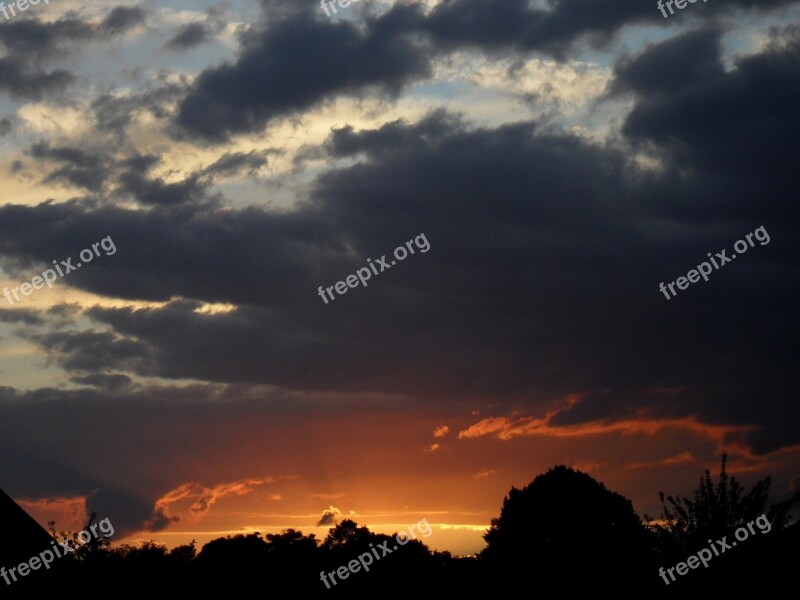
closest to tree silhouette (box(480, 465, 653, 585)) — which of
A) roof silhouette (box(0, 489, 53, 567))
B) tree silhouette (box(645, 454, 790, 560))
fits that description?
A: tree silhouette (box(645, 454, 790, 560))

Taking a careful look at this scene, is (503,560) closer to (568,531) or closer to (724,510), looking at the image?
(568,531)

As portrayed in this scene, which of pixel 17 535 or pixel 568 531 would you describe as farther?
pixel 568 531

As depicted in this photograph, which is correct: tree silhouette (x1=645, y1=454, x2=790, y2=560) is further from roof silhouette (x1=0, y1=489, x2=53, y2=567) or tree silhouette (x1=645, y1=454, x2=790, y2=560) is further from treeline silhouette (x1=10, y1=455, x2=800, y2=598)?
roof silhouette (x1=0, y1=489, x2=53, y2=567)

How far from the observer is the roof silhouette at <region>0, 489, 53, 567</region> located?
28484 millimetres

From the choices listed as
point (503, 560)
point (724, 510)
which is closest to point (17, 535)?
point (724, 510)

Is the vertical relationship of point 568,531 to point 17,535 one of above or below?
below

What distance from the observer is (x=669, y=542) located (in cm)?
5431

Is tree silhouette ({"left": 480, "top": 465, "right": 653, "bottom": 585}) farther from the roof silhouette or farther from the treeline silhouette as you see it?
the roof silhouette

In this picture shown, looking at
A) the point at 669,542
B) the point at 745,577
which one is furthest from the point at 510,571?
the point at 745,577

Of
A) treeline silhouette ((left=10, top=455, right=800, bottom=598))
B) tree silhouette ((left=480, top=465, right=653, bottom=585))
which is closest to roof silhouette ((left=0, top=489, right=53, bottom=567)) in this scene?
treeline silhouette ((left=10, top=455, right=800, bottom=598))

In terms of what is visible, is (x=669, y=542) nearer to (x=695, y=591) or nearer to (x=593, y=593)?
(x=695, y=591)

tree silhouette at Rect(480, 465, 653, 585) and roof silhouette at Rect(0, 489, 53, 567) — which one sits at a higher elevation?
roof silhouette at Rect(0, 489, 53, 567)

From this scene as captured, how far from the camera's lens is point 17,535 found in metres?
28.9

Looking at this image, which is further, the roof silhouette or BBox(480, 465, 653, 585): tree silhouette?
BBox(480, 465, 653, 585): tree silhouette
